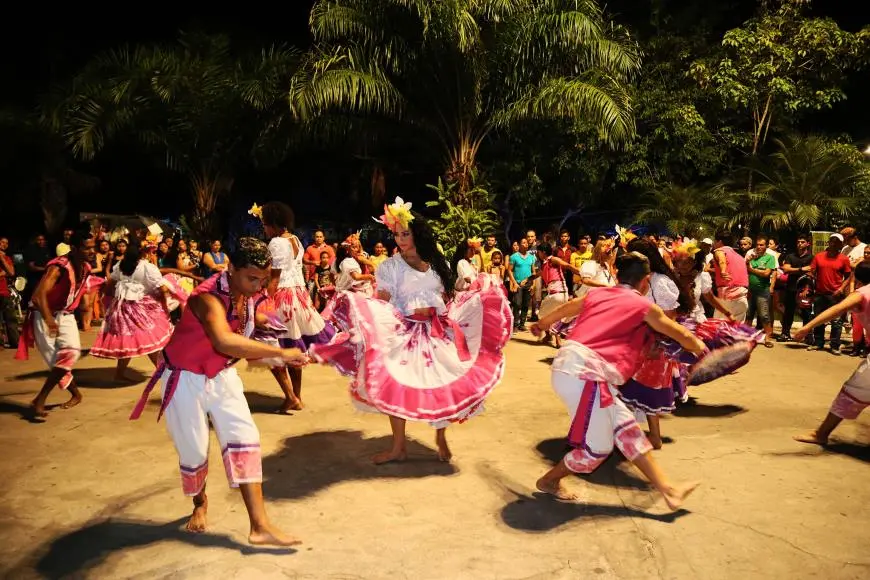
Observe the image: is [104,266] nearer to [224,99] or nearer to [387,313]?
[224,99]

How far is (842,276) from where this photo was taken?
1125 centimetres

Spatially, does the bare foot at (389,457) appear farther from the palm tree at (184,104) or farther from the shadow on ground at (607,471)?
the palm tree at (184,104)

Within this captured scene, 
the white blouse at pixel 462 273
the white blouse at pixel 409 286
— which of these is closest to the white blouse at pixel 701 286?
the white blouse at pixel 462 273

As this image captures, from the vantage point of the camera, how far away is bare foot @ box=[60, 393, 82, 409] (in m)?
6.94

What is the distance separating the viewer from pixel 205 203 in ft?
60.3

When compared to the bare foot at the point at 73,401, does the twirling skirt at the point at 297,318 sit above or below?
above

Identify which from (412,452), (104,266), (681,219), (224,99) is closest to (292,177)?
(224,99)

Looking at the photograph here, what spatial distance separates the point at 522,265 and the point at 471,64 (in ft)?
13.2

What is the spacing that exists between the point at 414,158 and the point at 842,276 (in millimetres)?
14965

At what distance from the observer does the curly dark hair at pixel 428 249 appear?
5.37m

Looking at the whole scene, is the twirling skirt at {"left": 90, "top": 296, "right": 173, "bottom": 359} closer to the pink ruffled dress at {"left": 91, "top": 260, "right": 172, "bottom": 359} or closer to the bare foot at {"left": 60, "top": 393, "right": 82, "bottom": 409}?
the pink ruffled dress at {"left": 91, "top": 260, "right": 172, "bottom": 359}

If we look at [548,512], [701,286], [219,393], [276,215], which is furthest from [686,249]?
[219,393]

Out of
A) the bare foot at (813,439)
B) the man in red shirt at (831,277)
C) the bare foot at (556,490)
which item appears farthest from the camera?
the man in red shirt at (831,277)

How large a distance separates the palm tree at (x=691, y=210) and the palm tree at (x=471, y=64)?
493cm
